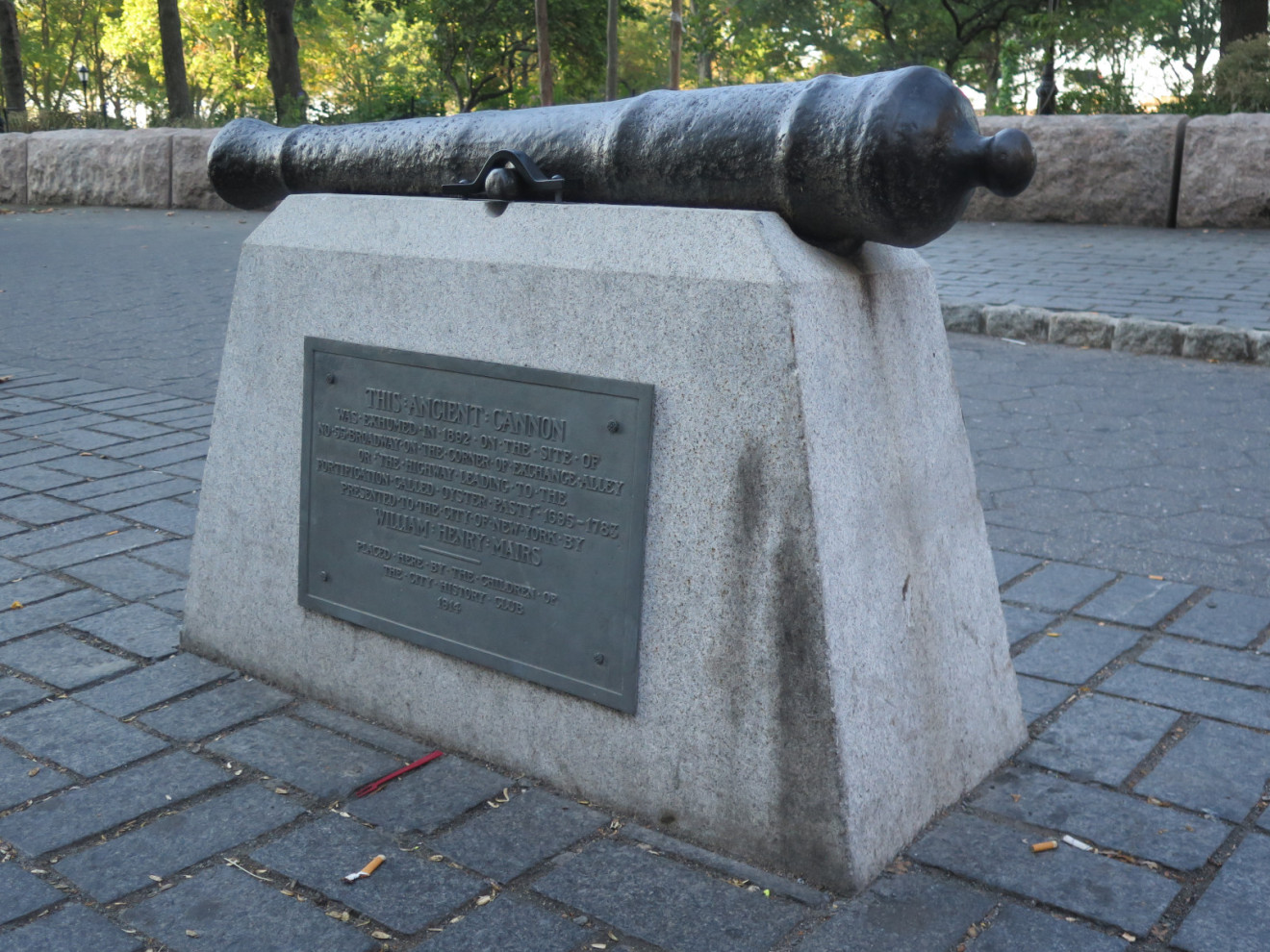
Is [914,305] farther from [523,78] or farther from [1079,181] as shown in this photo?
[523,78]

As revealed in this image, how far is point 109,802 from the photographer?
2.69m

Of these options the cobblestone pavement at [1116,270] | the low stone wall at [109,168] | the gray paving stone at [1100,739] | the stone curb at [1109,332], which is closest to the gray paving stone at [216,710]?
the gray paving stone at [1100,739]

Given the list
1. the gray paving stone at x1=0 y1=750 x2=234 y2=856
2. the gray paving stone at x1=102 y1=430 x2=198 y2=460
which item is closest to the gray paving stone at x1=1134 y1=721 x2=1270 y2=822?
the gray paving stone at x1=0 y1=750 x2=234 y2=856

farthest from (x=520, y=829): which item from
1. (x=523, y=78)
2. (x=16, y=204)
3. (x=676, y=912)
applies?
(x=523, y=78)

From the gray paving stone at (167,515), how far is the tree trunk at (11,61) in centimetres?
2230

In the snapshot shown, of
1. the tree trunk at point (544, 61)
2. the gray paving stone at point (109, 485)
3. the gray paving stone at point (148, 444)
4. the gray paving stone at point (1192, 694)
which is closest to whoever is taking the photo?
the gray paving stone at point (1192, 694)

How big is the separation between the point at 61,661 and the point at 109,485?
Result: 183 cm

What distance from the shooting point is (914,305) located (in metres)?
2.67

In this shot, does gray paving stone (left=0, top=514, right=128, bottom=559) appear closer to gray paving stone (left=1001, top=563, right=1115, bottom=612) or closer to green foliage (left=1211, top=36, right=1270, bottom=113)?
gray paving stone (left=1001, top=563, right=1115, bottom=612)

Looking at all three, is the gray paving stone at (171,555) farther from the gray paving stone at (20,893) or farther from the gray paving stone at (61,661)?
the gray paving stone at (20,893)

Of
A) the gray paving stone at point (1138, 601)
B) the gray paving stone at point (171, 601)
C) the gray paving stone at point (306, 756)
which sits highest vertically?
the gray paving stone at point (1138, 601)

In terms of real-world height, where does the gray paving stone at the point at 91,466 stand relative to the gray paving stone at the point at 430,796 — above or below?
above

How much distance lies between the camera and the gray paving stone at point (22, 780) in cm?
272

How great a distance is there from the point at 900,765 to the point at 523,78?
36.4 m
